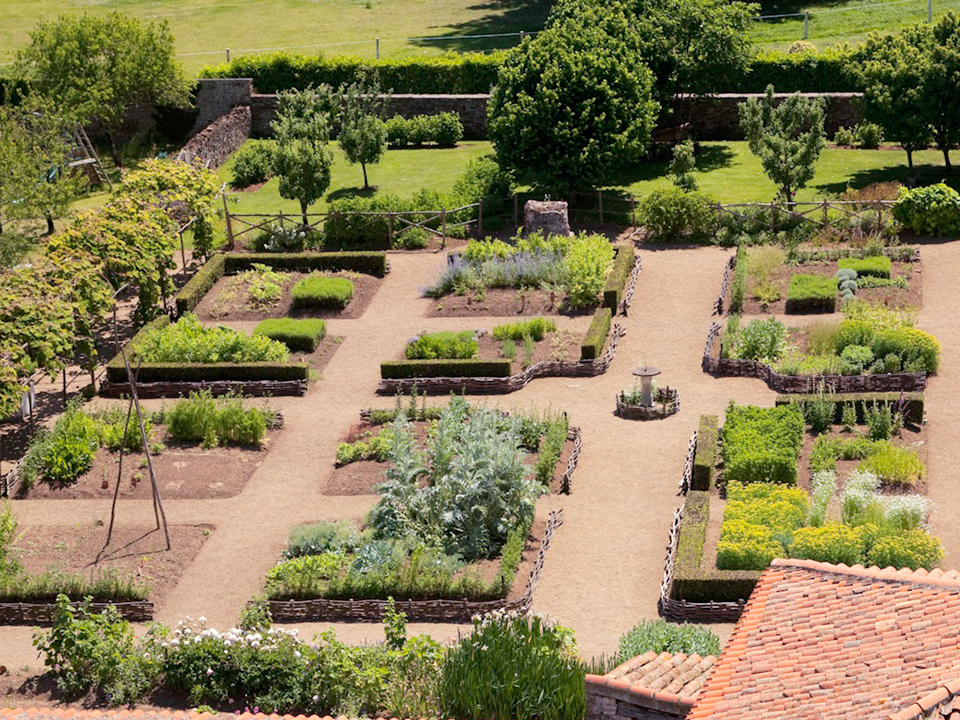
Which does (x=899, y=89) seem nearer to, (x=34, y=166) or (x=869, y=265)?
(x=869, y=265)

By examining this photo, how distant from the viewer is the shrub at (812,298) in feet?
135

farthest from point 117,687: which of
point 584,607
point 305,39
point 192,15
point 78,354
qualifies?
point 192,15

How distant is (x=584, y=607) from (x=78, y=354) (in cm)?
1802

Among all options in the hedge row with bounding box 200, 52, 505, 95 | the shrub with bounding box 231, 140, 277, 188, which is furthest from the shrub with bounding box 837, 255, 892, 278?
the shrub with bounding box 231, 140, 277, 188

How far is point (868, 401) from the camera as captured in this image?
35.3m

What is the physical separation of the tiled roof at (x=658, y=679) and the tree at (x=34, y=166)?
28.6 meters

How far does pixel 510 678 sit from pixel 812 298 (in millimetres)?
19309

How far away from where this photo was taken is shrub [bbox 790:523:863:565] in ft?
93.2

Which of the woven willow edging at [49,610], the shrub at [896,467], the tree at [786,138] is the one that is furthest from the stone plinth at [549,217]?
the woven willow edging at [49,610]

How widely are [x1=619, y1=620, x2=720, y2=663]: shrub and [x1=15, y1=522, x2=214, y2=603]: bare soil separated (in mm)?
8912

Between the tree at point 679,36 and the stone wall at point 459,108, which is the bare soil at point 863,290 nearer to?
the tree at point 679,36

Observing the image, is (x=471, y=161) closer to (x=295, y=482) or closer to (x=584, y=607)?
(x=295, y=482)

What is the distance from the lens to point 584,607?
95.9 ft

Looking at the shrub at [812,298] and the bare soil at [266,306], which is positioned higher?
the shrub at [812,298]
